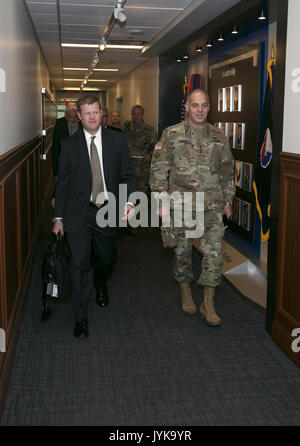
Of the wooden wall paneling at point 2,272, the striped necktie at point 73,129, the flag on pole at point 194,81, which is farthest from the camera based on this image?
the flag on pole at point 194,81

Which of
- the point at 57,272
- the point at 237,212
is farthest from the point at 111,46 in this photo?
the point at 57,272

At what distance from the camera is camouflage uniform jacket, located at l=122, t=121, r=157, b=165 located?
7750mm

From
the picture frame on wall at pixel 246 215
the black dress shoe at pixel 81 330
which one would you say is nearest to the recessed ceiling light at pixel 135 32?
the picture frame on wall at pixel 246 215

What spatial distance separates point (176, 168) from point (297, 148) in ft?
3.36

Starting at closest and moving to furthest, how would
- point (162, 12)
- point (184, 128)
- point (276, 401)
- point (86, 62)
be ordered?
point (276, 401) < point (184, 128) < point (162, 12) < point (86, 62)

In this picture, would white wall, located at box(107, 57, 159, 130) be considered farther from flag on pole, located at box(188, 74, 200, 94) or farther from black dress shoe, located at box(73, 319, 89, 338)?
black dress shoe, located at box(73, 319, 89, 338)

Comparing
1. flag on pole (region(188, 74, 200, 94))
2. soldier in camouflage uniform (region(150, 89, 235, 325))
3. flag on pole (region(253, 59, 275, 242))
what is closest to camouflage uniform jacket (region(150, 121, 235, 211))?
soldier in camouflage uniform (region(150, 89, 235, 325))

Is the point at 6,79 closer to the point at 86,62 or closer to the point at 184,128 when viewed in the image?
the point at 184,128

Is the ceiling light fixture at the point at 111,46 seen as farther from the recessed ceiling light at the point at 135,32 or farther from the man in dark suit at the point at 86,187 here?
the man in dark suit at the point at 86,187

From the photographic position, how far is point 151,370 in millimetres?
3369

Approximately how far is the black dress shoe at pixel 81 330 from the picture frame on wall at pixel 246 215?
2976 millimetres

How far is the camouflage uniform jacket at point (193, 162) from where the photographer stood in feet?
13.4

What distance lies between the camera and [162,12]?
6430 millimetres
